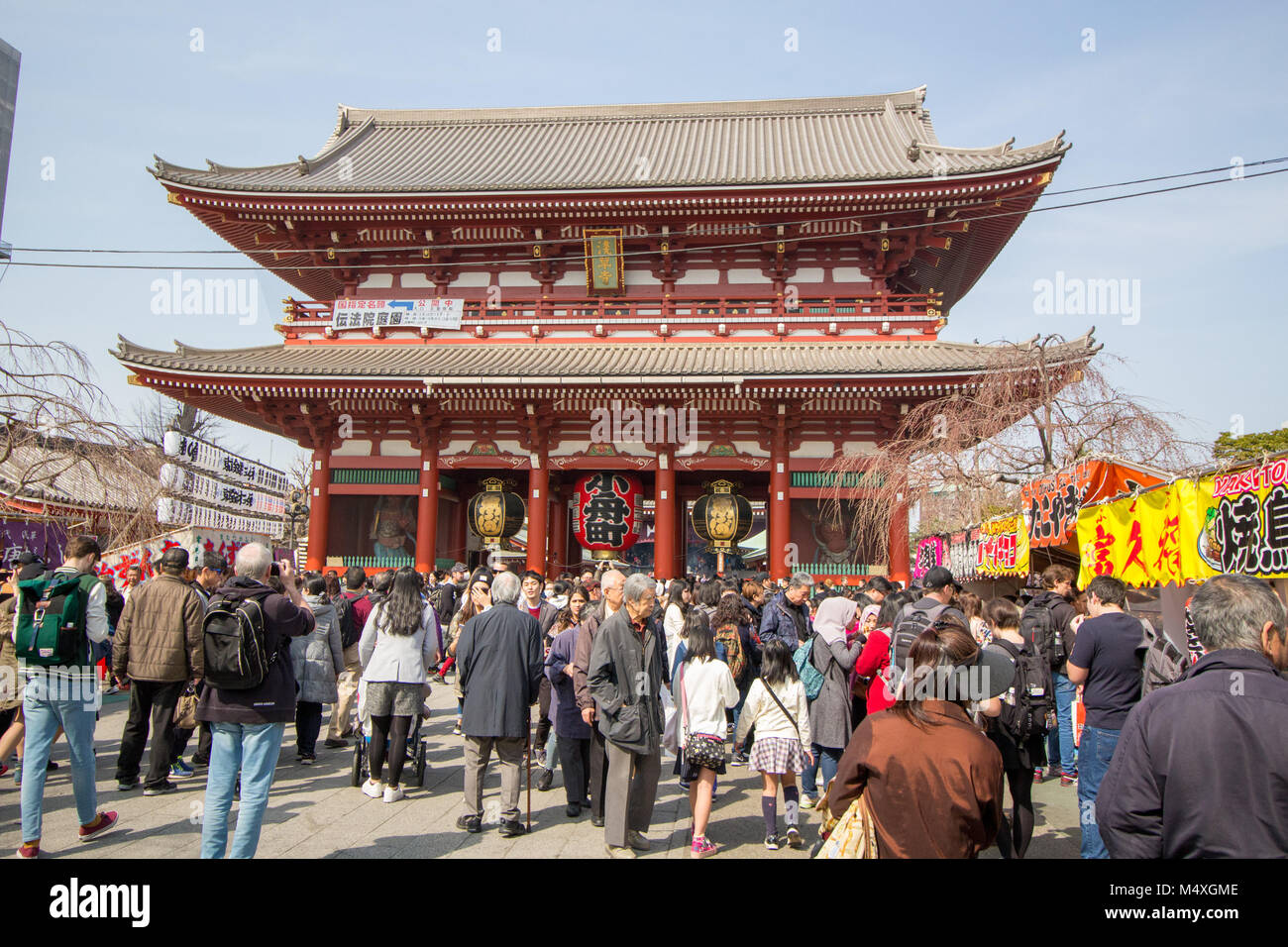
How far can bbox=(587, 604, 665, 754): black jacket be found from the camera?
5109 mm

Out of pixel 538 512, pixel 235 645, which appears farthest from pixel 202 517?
pixel 235 645

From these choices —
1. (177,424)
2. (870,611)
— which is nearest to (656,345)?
(870,611)

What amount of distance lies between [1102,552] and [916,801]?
5789 mm

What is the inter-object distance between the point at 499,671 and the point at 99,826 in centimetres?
289

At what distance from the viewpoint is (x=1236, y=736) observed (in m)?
2.35

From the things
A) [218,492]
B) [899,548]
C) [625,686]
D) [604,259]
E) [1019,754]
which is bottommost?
[1019,754]

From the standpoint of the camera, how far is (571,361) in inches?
622

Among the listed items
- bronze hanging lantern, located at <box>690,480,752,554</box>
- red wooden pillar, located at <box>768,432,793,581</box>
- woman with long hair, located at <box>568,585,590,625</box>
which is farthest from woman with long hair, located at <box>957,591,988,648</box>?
bronze hanging lantern, located at <box>690,480,752,554</box>

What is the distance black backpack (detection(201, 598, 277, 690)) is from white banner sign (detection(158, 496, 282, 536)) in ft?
44.0

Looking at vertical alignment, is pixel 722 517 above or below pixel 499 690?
above

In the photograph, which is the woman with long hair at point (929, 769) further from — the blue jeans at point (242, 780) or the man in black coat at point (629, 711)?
the blue jeans at point (242, 780)

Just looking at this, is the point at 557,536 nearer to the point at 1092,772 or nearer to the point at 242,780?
the point at 242,780

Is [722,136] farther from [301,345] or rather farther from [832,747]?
[832,747]

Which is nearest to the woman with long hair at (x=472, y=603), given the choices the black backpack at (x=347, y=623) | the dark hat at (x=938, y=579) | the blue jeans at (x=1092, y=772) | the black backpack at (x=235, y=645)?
the black backpack at (x=347, y=623)
